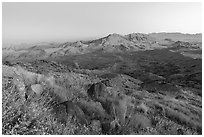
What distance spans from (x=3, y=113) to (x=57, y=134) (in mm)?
945

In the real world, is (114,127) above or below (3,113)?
below

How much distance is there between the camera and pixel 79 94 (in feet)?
21.9

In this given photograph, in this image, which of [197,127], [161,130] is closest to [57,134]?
[161,130]

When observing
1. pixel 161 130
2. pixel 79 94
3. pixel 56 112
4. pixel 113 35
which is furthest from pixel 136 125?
pixel 113 35

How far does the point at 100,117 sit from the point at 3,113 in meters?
2.11

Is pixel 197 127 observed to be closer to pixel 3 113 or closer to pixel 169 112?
pixel 169 112

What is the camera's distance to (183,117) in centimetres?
717

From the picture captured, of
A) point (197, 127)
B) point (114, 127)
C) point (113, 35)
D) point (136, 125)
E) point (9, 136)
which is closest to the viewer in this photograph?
point (9, 136)

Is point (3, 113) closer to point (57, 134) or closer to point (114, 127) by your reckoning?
point (57, 134)

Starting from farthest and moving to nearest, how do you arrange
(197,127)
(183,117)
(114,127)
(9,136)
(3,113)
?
1. (183,117)
2. (197,127)
3. (114,127)
4. (3,113)
5. (9,136)

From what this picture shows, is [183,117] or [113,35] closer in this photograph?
[183,117]

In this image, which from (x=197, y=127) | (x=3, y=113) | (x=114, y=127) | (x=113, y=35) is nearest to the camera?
(x=3, y=113)

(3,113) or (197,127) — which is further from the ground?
(3,113)

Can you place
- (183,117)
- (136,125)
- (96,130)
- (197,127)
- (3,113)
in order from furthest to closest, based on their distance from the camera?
A: (183,117)
(197,127)
(136,125)
(96,130)
(3,113)
